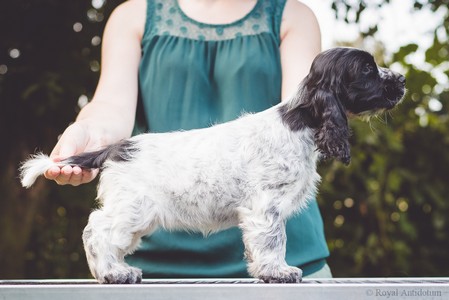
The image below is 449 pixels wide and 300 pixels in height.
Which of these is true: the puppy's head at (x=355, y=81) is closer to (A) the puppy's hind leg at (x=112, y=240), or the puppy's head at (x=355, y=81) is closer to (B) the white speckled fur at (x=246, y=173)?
(B) the white speckled fur at (x=246, y=173)

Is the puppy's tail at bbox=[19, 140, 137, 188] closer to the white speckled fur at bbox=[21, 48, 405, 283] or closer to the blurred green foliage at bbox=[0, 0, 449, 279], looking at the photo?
the white speckled fur at bbox=[21, 48, 405, 283]

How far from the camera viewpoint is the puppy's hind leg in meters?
2.30

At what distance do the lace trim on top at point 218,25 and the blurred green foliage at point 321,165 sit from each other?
1.73m

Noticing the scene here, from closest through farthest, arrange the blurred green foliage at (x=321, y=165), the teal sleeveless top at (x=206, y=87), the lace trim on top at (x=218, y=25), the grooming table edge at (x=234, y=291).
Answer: the grooming table edge at (x=234, y=291) → the teal sleeveless top at (x=206, y=87) → the lace trim on top at (x=218, y=25) → the blurred green foliage at (x=321, y=165)

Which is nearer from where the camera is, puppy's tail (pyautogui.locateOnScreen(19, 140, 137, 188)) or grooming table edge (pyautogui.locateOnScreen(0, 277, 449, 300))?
grooming table edge (pyautogui.locateOnScreen(0, 277, 449, 300))

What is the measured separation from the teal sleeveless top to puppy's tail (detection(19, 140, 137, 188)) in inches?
31.2

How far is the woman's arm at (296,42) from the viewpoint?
10.5ft

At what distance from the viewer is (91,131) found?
9.20 feet

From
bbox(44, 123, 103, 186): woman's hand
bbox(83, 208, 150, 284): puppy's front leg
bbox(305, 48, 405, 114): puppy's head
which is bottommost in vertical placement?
bbox(83, 208, 150, 284): puppy's front leg

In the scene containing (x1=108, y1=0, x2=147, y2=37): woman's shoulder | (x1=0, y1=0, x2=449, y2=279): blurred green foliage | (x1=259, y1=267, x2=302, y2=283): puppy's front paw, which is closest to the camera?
(x1=259, y1=267, x2=302, y2=283): puppy's front paw

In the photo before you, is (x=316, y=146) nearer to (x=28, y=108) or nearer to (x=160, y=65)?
(x=160, y=65)

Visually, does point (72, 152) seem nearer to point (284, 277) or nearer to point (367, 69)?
point (284, 277)

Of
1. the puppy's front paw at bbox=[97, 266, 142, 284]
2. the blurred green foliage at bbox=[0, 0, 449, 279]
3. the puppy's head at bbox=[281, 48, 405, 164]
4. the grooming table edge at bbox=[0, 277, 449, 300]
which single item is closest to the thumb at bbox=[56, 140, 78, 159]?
the puppy's front paw at bbox=[97, 266, 142, 284]

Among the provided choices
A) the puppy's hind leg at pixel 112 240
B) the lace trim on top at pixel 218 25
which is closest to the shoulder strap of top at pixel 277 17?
the lace trim on top at pixel 218 25
